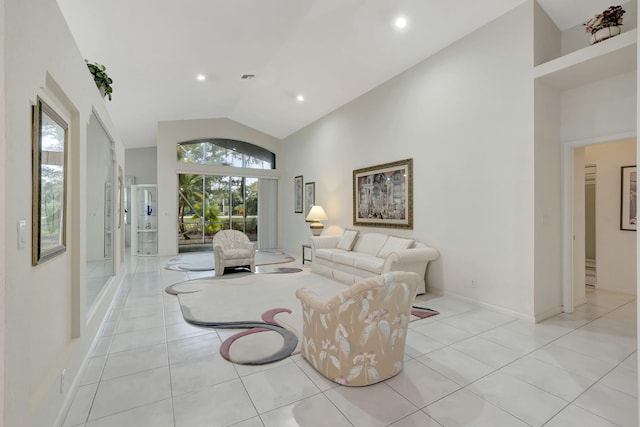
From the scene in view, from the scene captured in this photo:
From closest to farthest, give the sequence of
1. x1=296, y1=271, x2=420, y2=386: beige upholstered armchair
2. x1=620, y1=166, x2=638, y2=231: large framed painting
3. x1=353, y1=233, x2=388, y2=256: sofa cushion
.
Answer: x1=296, y1=271, x2=420, y2=386: beige upholstered armchair
x1=620, y1=166, x2=638, y2=231: large framed painting
x1=353, y1=233, x2=388, y2=256: sofa cushion

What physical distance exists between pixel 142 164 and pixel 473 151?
9656mm

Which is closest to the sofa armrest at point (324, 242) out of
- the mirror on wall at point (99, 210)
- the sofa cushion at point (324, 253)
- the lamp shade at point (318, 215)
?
the sofa cushion at point (324, 253)

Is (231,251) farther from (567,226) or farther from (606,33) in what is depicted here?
(606,33)

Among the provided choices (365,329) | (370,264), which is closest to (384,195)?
(370,264)

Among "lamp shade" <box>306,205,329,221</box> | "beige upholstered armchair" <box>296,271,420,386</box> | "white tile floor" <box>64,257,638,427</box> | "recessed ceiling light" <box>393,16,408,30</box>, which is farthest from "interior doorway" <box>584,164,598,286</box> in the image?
"lamp shade" <box>306,205,329,221</box>

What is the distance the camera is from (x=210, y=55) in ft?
16.2

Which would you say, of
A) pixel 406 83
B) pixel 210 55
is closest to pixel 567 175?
pixel 406 83

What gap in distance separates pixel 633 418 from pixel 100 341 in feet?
13.6

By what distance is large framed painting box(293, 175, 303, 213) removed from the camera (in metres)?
8.38

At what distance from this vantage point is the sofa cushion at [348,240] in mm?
5715

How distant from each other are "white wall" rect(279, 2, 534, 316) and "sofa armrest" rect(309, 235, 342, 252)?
3.78ft

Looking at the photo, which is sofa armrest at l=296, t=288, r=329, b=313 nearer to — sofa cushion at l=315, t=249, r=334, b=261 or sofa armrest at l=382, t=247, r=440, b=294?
sofa armrest at l=382, t=247, r=440, b=294

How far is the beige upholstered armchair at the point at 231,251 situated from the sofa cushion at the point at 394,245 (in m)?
2.55

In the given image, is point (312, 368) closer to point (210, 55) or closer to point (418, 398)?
point (418, 398)
